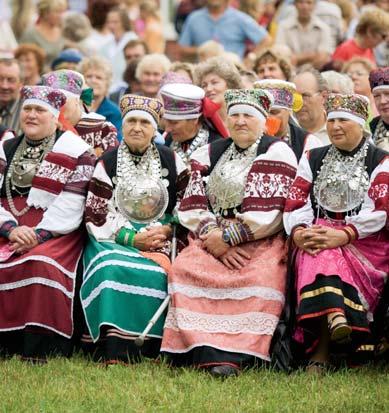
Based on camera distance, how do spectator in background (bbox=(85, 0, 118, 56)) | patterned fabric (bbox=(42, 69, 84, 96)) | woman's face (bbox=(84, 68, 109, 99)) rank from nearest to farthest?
1. patterned fabric (bbox=(42, 69, 84, 96))
2. woman's face (bbox=(84, 68, 109, 99))
3. spectator in background (bbox=(85, 0, 118, 56))

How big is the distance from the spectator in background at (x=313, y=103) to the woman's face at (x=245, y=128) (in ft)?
5.20

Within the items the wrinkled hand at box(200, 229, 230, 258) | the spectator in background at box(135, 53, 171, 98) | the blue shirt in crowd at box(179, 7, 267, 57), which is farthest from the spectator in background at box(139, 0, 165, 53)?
the wrinkled hand at box(200, 229, 230, 258)

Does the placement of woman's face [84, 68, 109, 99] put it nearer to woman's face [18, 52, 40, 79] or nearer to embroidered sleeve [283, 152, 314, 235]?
woman's face [18, 52, 40, 79]

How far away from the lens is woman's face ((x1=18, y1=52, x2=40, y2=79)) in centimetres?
1486

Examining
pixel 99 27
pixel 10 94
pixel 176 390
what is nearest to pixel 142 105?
pixel 176 390

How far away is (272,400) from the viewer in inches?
334

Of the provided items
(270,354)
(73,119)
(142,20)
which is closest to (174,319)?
(270,354)

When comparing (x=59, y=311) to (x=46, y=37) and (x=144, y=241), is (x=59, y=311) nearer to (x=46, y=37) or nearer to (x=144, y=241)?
(x=144, y=241)

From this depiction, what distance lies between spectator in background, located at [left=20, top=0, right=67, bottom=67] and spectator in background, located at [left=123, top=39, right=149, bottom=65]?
4.12 feet

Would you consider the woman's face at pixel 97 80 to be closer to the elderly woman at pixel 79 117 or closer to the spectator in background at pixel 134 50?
the elderly woman at pixel 79 117

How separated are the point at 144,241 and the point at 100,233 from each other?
309 mm

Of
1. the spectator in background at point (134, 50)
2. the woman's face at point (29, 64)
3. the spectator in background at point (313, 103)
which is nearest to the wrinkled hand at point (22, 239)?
the spectator in background at point (313, 103)

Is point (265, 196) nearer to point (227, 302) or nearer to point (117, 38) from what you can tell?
point (227, 302)

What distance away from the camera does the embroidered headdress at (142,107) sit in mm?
10242
